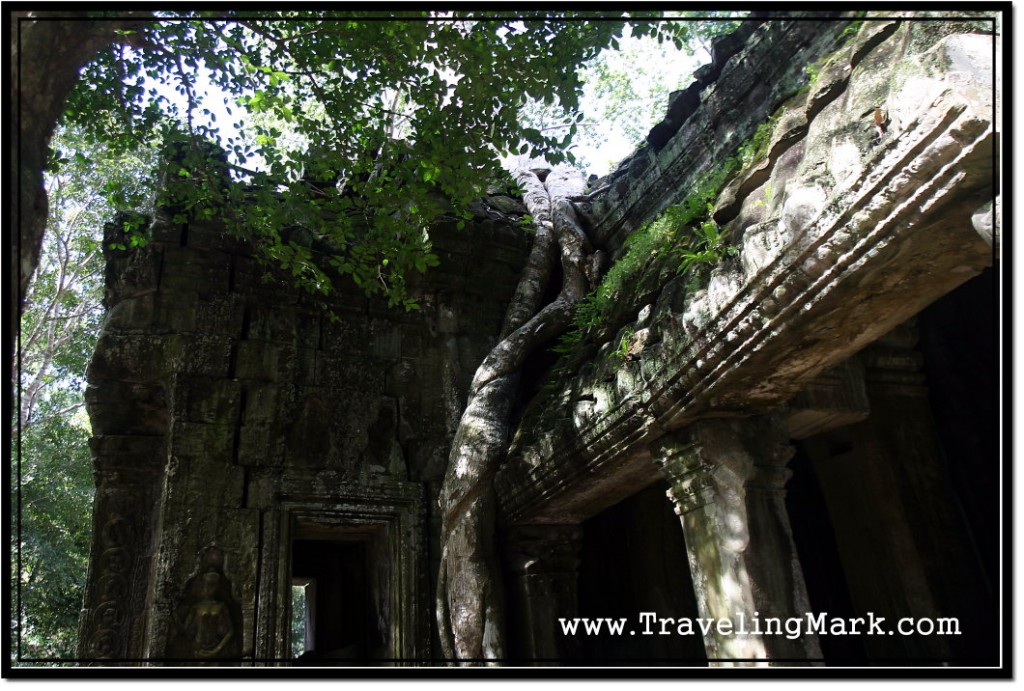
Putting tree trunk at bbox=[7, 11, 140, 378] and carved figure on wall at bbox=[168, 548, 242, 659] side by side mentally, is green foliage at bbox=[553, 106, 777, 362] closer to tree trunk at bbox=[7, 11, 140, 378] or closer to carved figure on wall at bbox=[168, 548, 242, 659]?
tree trunk at bbox=[7, 11, 140, 378]

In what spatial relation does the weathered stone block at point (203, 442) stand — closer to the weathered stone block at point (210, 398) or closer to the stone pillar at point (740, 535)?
the weathered stone block at point (210, 398)

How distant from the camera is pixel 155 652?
4465mm

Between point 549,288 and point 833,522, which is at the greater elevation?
point 549,288

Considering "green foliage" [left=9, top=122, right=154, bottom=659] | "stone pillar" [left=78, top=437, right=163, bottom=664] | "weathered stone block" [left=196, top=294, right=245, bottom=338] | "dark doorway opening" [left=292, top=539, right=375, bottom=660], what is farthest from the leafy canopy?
"green foliage" [left=9, top=122, right=154, bottom=659]

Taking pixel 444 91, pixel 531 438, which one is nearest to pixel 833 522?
pixel 531 438

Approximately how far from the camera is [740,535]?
314 centimetres

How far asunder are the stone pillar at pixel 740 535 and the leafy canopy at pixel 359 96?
7.47 ft

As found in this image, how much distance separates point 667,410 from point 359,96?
2.89 m

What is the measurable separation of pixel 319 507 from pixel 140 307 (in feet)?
Answer: 6.59

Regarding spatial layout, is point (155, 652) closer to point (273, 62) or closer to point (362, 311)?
point (362, 311)

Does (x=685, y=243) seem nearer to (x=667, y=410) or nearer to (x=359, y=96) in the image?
(x=667, y=410)

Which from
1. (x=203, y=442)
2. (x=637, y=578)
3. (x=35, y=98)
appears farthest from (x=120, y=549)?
(x=637, y=578)

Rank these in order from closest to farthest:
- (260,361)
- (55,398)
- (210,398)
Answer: (210,398)
(260,361)
(55,398)

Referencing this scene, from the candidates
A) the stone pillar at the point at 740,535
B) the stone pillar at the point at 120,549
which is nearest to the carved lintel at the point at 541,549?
the stone pillar at the point at 740,535
